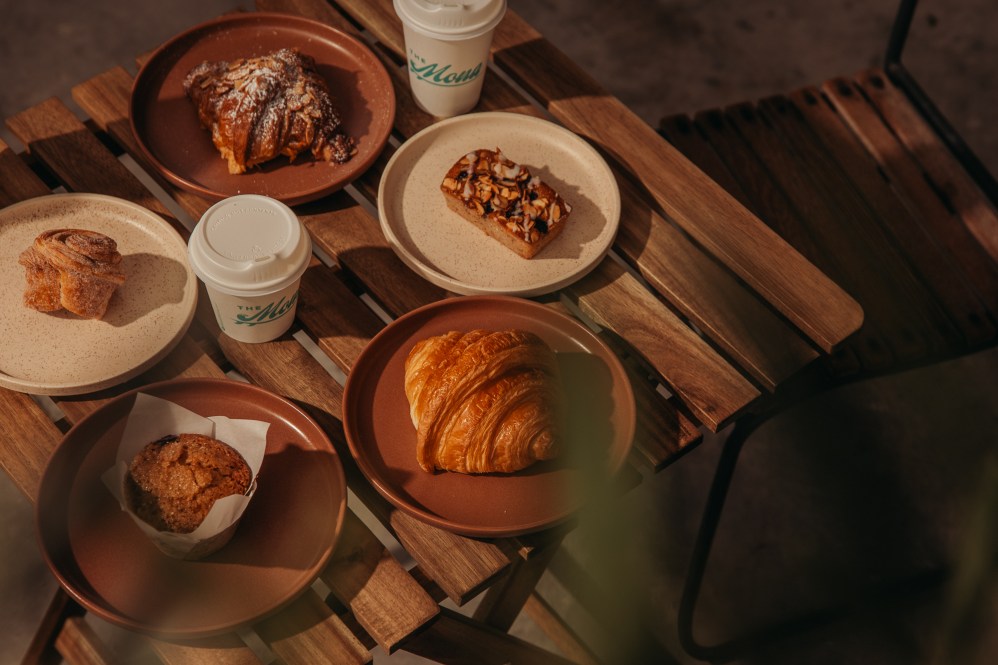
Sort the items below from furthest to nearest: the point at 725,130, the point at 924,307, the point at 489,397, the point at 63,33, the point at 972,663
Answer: the point at 63,33
the point at 725,130
the point at 924,307
the point at 489,397
the point at 972,663

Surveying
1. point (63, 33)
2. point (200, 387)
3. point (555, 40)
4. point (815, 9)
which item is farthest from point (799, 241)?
point (63, 33)

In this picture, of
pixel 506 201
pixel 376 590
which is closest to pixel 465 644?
pixel 376 590

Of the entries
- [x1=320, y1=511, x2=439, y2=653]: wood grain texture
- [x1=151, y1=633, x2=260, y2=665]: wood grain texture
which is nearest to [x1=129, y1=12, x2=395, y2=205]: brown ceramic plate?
[x1=320, y1=511, x2=439, y2=653]: wood grain texture

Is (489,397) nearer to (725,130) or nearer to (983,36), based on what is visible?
(725,130)

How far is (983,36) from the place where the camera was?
359 centimetres

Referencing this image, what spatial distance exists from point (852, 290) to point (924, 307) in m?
0.14

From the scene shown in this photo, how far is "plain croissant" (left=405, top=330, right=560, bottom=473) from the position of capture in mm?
1318

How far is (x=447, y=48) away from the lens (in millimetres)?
1645

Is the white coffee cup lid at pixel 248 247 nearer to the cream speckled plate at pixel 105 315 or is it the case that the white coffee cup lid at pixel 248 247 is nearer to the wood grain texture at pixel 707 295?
the cream speckled plate at pixel 105 315

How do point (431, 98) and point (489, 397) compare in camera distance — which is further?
point (431, 98)

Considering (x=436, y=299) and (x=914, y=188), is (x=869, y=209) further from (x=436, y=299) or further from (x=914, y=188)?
(x=436, y=299)

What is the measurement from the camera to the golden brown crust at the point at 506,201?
5.17ft

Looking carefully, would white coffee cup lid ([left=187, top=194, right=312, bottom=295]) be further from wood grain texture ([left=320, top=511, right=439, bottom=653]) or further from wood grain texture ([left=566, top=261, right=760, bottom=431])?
wood grain texture ([left=566, top=261, right=760, bottom=431])

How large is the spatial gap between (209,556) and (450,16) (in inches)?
35.1
